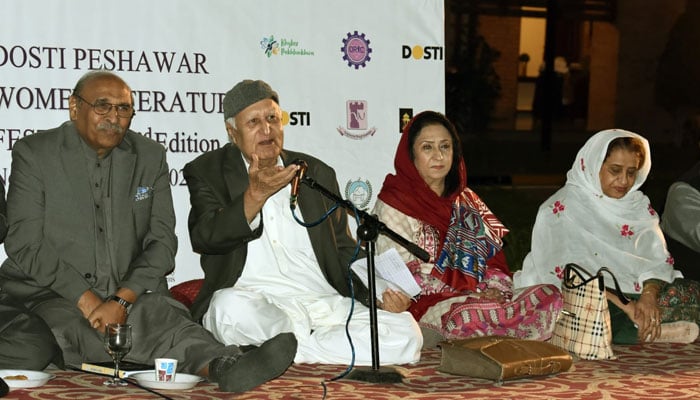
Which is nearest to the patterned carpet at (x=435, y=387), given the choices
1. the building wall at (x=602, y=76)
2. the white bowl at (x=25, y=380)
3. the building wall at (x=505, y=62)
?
the white bowl at (x=25, y=380)

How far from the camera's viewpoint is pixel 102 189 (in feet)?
19.2

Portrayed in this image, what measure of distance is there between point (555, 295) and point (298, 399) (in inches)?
78.6

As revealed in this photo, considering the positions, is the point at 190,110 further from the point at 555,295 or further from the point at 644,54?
the point at 644,54

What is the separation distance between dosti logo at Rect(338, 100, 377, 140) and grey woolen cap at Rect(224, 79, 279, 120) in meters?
1.30

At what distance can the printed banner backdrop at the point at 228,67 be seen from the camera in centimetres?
660

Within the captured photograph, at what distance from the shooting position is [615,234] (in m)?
7.00

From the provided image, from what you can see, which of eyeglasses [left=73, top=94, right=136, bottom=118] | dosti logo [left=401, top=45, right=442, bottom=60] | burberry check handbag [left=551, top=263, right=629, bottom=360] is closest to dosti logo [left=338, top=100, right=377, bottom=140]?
dosti logo [left=401, top=45, right=442, bottom=60]

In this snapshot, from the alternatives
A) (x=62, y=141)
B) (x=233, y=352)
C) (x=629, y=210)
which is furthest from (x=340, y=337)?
(x=629, y=210)

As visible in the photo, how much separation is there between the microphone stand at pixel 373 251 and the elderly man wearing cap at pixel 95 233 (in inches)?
31.3

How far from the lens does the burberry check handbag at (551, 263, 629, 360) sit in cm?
620

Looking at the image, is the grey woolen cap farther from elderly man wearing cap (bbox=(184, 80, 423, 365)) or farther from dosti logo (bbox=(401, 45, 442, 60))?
dosti logo (bbox=(401, 45, 442, 60))

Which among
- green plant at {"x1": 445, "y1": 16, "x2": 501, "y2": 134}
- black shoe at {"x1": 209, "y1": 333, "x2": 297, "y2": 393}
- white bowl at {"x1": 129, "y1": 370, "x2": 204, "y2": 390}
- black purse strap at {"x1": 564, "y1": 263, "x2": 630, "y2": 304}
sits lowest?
white bowl at {"x1": 129, "y1": 370, "x2": 204, "y2": 390}

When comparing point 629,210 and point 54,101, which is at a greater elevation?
point 54,101

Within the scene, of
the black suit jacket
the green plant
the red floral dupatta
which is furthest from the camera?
the green plant
